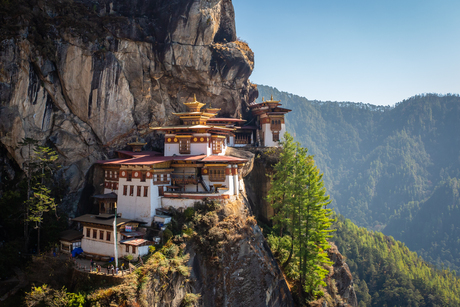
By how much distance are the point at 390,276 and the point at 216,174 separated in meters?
78.5

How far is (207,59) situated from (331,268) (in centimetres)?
3144

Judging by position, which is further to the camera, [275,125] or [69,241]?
[275,125]

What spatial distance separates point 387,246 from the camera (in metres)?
112

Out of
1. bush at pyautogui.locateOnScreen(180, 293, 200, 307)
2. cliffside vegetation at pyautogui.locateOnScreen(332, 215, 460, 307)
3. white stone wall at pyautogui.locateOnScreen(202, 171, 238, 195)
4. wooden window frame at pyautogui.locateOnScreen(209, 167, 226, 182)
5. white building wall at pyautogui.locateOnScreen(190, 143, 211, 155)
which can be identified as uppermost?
white building wall at pyautogui.locateOnScreen(190, 143, 211, 155)

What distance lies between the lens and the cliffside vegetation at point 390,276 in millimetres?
84875

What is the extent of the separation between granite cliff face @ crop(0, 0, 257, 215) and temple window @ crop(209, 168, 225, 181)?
12.9 metres

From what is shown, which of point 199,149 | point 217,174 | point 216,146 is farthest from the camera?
point 216,146

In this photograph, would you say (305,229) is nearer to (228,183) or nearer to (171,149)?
(228,183)

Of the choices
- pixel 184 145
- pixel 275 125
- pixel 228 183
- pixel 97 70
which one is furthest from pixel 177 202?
pixel 275 125

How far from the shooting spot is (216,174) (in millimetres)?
35406

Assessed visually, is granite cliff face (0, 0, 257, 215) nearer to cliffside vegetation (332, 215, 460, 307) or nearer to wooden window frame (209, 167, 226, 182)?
wooden window frame (209, 167, 226, 182)

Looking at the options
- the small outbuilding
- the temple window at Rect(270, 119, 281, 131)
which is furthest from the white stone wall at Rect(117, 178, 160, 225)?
the temple window at Rect(270, 119, 281, 131)

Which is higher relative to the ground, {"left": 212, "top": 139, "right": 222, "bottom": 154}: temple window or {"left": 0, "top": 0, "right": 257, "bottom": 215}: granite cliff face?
{"left": 0, "top": 0, "right": 257, "bottom": 215}: granite cliff face

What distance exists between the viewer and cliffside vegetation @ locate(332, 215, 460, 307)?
8488cm
